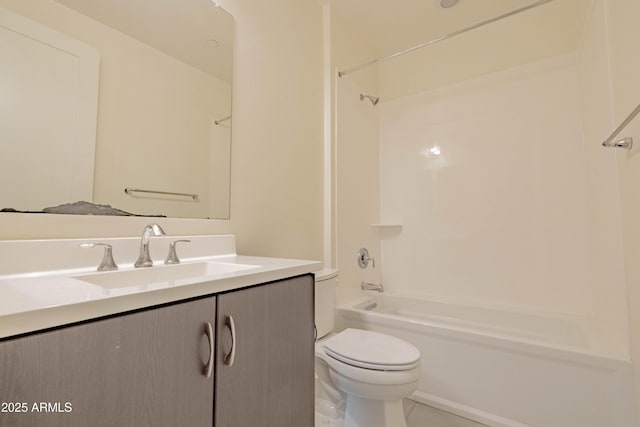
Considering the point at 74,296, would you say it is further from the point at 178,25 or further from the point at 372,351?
the point at 178,25

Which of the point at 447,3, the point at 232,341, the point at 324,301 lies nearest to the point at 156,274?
the point at 232,341

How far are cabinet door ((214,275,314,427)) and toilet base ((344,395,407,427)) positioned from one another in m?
0.44

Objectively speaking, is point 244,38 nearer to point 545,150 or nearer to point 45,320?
point 45,320

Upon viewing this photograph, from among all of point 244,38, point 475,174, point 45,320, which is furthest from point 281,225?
point 475,174

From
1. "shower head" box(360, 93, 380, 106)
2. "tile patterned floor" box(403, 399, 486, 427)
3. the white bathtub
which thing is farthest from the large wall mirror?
"tile patterned floor" box(403, 399, 486, 427)

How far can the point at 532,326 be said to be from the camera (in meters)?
1.83

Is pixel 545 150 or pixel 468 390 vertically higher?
pixel 545 150

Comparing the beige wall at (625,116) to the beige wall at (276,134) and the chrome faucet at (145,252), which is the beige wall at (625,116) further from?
the chrome faucet at (145,252)

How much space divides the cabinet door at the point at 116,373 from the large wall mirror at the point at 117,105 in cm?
65

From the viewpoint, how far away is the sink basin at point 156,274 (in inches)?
31.7

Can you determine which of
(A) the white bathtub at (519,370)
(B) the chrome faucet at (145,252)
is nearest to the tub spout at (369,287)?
(A) the white bathtub at (519,370)

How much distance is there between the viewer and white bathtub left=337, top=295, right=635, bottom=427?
1240 mm

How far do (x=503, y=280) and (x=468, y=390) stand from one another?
0.85m

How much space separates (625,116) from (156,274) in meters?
1.91
